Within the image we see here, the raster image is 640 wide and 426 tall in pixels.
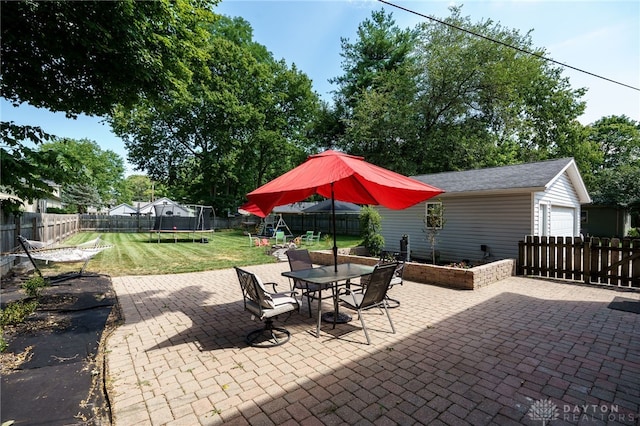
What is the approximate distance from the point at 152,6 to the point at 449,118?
22.0 metres

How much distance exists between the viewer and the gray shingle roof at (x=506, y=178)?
9.63 meters

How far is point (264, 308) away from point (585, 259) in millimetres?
8462

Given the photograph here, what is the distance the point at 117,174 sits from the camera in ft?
184

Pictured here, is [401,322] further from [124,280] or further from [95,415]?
[124,280]

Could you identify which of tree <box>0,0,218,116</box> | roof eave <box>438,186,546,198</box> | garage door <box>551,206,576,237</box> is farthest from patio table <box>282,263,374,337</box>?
garage door <box>551,206,576,237</box>

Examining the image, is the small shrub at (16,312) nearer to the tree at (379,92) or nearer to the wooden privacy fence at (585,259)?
the wooden privacy fence at (585,259)

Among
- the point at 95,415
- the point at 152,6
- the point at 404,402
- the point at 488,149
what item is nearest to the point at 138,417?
the point at 95,415

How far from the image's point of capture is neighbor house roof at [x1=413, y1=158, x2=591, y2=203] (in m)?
9.46

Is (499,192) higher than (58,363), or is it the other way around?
(499,192)

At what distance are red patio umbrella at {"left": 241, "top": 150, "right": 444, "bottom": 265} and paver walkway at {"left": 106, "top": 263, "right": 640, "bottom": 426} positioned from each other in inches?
80.7

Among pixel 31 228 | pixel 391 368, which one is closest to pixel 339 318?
pixel 391 368

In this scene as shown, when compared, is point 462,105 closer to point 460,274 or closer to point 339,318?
point 460,274

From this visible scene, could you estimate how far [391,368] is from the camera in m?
3.43

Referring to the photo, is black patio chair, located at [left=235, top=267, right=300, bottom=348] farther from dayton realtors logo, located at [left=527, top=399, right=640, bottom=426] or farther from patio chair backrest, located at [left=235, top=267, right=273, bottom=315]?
dayton realtors logo, located at [left=527, top=399, right=640, bottom=426]
